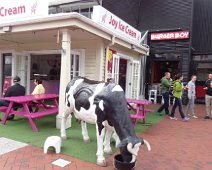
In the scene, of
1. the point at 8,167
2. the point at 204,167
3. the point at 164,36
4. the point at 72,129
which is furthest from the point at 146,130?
the point at 164,36

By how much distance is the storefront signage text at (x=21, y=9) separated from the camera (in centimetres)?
654

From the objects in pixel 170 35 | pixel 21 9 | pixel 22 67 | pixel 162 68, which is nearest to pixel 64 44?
pixel 21 9

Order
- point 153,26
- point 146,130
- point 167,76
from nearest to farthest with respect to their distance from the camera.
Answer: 1. point 146,130
2. point 167,76
3. point 153,26

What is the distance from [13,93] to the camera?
6.50 metres

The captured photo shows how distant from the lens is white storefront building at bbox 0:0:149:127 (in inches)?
227

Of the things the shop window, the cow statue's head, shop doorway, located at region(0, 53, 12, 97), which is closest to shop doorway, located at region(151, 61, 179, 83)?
the shop window

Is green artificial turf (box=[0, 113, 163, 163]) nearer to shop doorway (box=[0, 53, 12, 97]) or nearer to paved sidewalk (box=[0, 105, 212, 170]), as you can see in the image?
paved sidewalk (box=[0, 105, 212, 170])

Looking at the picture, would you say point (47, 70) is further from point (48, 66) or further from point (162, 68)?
point (162, 68)

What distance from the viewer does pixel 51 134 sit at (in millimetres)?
5422

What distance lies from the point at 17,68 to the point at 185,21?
29.1 feet

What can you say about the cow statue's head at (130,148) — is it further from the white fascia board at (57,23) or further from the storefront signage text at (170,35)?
the storefront signage text at (170,35)

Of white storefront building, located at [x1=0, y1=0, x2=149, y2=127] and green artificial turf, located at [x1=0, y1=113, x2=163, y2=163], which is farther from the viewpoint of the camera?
white storefront building, located at [x1=0, y1=0, x2=149, y2=127]

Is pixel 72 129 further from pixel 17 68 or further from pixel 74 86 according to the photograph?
pixel 17 68

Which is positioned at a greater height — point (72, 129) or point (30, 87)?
point (30, 87)
